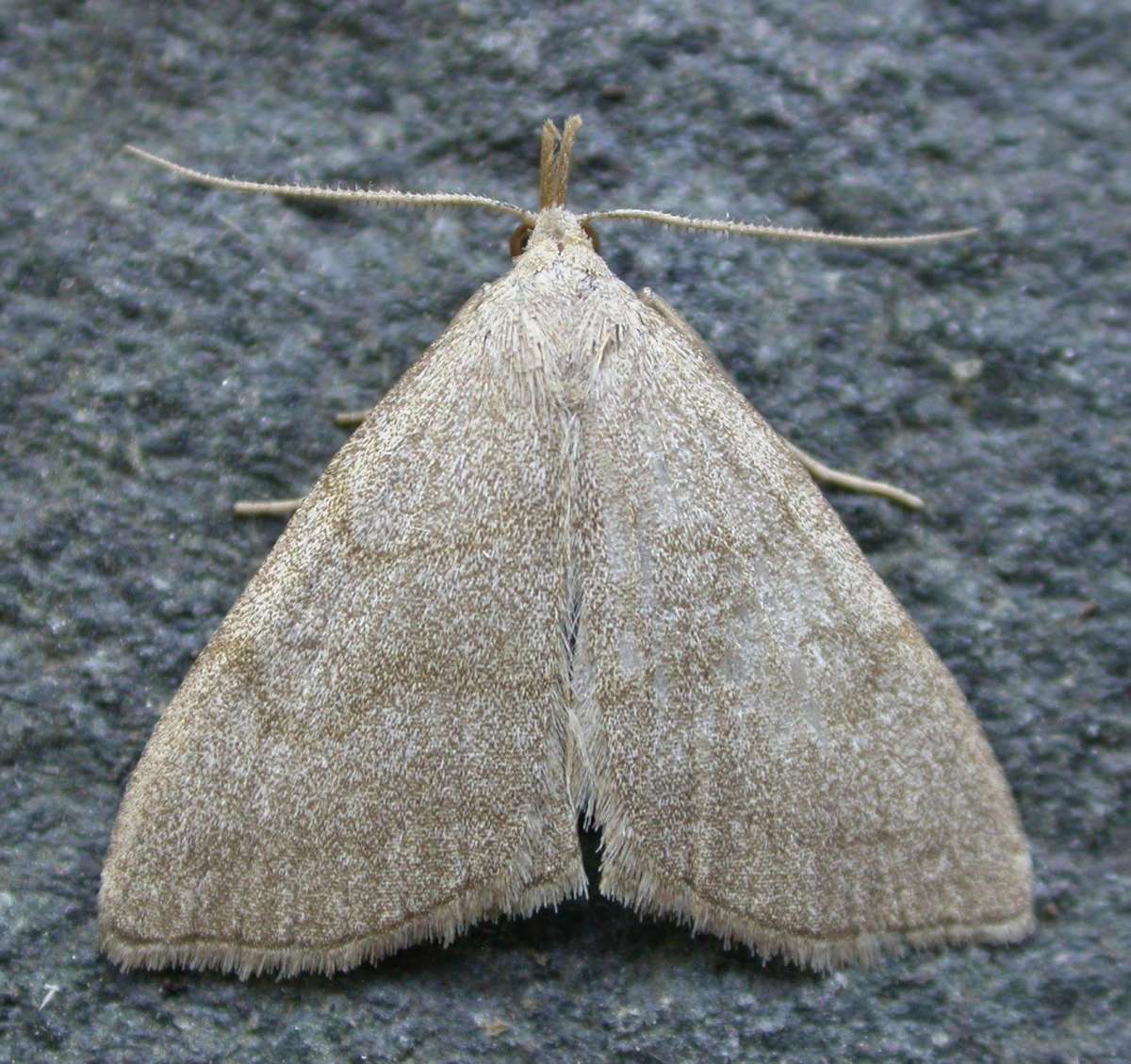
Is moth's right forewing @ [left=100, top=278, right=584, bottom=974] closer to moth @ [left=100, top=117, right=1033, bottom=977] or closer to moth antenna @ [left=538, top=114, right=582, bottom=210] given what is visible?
moth @ [left=100, top=117, right=1033, bottom=977]

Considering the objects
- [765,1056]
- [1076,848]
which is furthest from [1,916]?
[1076,848]

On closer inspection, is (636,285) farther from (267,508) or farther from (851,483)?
(267,508)

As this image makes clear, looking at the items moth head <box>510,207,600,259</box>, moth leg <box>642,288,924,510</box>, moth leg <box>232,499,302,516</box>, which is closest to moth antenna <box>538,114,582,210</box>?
moth head <box>510,207,600,259</box>

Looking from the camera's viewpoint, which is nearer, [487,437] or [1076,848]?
[487,437]

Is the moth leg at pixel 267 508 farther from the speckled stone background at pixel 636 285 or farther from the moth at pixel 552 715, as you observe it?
the moth at pixel 552 715

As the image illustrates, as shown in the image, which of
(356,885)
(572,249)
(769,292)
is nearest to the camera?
(356,885)

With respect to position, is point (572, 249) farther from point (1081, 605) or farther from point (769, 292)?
point (1081, 605)
